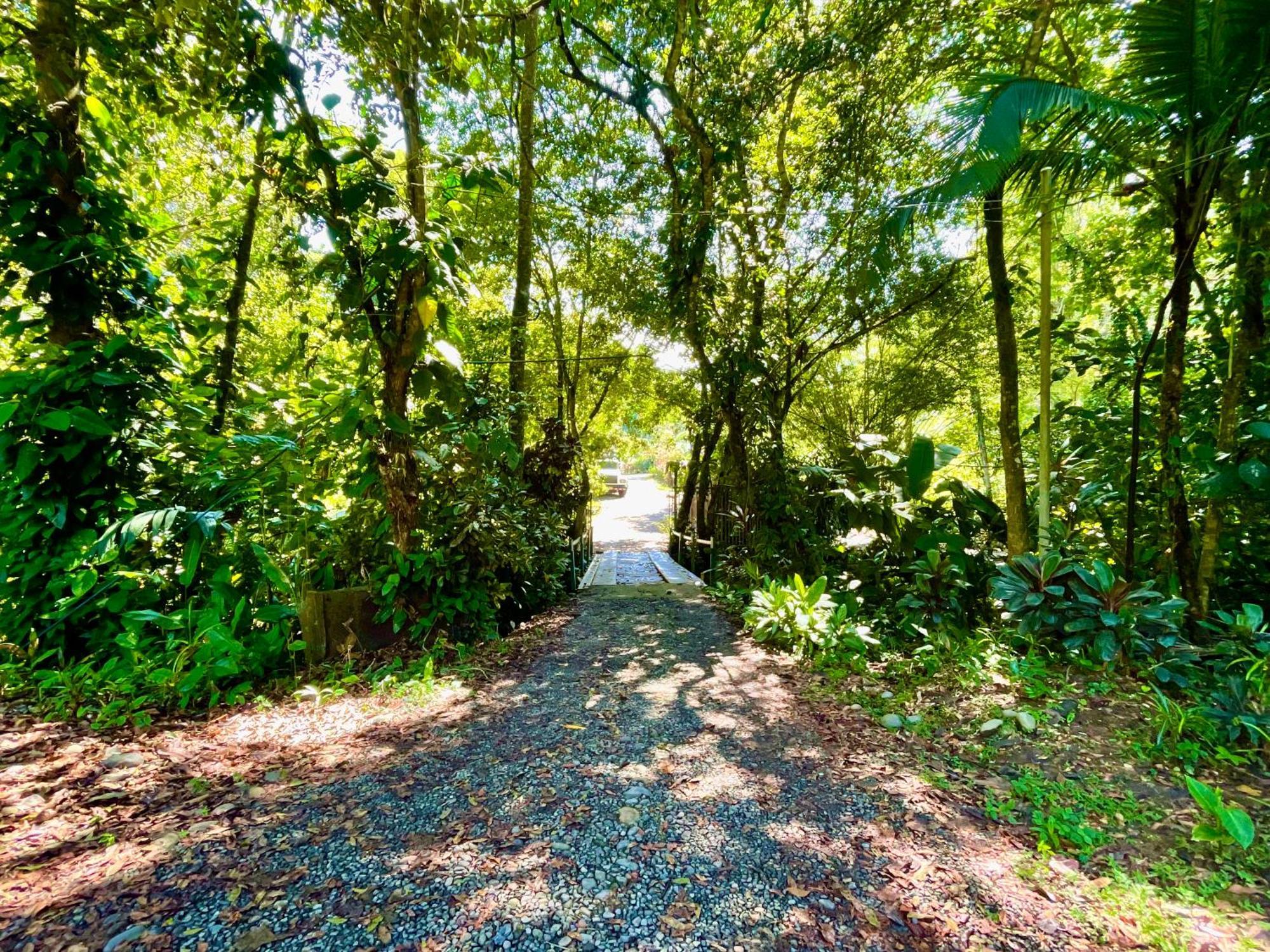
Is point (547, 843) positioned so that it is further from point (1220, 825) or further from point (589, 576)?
point (589, 576)

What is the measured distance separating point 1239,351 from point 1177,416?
45 cm

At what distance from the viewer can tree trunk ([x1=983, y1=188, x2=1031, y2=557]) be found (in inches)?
152

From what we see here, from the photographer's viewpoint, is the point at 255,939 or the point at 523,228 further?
the point at 523,228

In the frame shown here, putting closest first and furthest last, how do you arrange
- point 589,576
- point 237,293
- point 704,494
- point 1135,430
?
point 1135,430, point 237,293, point 589,576, point 704,494

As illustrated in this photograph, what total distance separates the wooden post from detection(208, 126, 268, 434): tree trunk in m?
4.61

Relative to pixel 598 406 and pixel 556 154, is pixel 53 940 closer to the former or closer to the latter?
pixel 556 154

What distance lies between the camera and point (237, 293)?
4188mm

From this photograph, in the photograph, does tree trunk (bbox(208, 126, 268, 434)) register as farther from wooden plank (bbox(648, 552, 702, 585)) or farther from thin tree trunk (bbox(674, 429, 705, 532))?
thin tree trunk (bbox(674, 429, 705, 532))

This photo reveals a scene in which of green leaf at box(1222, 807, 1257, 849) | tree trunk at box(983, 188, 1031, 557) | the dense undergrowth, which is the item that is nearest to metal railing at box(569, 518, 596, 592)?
the dense undergrowth

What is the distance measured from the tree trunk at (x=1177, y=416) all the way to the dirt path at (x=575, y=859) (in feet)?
8.26

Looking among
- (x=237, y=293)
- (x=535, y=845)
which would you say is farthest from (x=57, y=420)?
→ (x=535, y=845)

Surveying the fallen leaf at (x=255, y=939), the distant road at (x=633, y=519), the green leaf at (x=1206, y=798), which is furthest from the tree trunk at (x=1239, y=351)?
→ the distant road at (x=633, y=519)

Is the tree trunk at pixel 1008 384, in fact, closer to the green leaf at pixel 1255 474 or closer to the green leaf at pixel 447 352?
the green leaf at pixel 1255 474

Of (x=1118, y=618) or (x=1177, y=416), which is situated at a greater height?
(x=1177, y=416)
